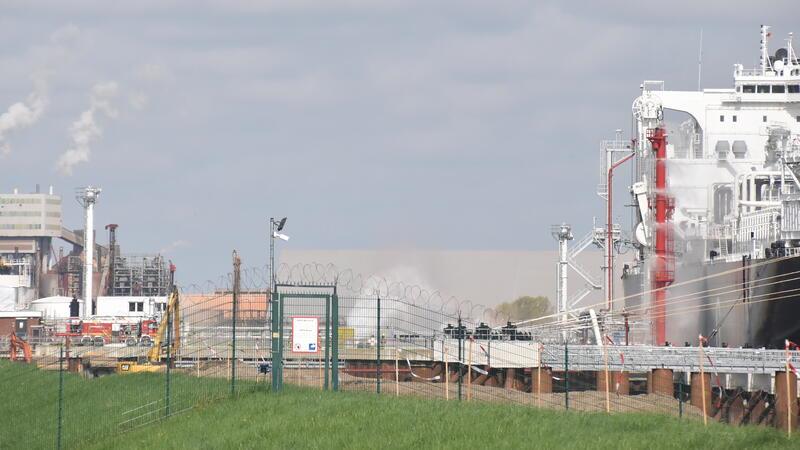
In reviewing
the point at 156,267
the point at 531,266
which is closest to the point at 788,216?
the point at 531,266

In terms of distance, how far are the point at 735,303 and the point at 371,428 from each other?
1316 inches

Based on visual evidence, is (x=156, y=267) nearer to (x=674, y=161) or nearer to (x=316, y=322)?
(x=674, y=161)

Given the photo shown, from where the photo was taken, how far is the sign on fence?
27.8 meters

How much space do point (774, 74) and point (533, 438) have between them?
171 ft

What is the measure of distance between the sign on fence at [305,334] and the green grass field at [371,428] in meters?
1.27

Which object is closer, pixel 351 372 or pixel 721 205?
pixel 351 372

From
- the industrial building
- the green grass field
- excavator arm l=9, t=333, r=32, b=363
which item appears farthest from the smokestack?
the green grass field

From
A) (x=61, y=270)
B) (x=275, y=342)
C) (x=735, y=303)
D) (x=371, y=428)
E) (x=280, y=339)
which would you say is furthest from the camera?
(x=61, y=270)

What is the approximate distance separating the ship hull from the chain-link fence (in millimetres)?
5266

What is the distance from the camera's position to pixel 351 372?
124 ft

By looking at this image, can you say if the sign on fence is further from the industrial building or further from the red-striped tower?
the industrial building

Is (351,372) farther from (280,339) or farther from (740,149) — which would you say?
(740,149)

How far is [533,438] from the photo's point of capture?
19.5m

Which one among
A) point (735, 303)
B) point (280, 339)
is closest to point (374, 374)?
point (280, 339)
